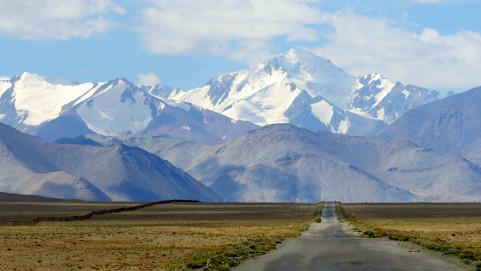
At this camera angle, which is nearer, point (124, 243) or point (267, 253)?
point (267, 253)

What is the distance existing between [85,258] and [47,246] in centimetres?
1217

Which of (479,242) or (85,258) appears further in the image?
(479,242)

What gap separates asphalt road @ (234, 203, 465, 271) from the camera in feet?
167

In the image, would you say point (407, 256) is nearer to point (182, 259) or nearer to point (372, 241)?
point (182, 259)

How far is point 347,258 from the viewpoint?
5669 centimetres

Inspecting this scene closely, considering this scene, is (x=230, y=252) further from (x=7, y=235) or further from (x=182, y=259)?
(x=7, y=235)

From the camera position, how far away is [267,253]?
207 ft

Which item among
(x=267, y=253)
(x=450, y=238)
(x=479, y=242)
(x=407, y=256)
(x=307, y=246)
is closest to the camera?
(x=407, y=256)

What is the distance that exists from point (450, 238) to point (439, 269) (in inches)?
1358

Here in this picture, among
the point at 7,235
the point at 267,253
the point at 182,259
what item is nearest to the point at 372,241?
the point at 267,253

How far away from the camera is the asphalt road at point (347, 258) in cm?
5103

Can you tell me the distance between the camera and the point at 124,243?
76062 millimetres

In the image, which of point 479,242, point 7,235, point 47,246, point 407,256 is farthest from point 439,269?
point 7,235

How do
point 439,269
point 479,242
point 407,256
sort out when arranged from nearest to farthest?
point 439,269 < point 407,256 < point 479,242
